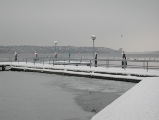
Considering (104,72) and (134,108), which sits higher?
(104,72)

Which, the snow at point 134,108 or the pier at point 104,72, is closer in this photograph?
the snow at point 134,108

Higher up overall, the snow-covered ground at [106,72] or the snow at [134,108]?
the snow-covered ground at [106,72]

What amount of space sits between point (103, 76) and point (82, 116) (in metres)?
12.9

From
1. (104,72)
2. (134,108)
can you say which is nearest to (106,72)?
(104,72)

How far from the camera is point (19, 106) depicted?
406 inches

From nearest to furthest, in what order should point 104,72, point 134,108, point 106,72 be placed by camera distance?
point 134,108 → point 106,72 → point 104,72

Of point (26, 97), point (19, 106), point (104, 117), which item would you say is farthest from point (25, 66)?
point (104, 117)

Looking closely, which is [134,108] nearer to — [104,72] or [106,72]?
[106,72]

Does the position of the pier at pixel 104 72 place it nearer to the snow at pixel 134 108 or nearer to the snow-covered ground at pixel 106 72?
the snow-covered ground at pixel 106 72

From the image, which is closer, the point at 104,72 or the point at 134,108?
the point at 134,108

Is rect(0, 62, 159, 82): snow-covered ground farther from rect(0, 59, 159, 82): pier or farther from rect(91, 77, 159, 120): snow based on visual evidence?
rect(91, 77, 159, 120): snow

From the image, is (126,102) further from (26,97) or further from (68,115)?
(26,97)

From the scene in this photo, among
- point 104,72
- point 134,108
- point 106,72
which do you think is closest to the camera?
point 134,108

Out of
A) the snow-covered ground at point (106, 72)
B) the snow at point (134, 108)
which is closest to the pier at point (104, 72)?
the snow-covered ground at point (106, 72)
